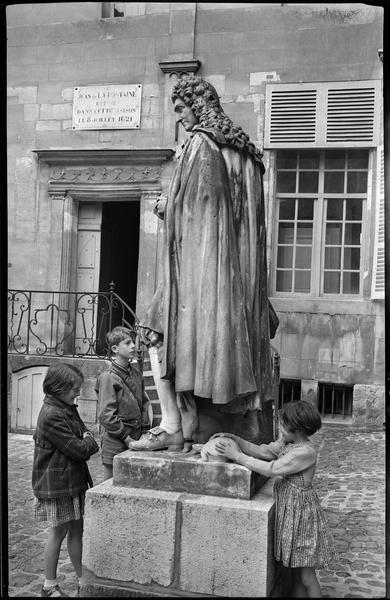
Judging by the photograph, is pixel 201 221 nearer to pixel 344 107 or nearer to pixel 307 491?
pixel 307 491

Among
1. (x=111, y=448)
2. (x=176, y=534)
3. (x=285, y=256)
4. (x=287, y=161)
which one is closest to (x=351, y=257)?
(x=285, y=256)

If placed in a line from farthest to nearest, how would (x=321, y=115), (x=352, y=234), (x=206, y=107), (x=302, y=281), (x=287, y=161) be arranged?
(x=287, y=161), (x=302, y=281), (x=352, y=234), (x=321, y=115), (x=206, y=107)

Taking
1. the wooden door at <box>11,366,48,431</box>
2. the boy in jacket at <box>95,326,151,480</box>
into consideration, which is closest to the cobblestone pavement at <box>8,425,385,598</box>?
the wooden door at <box>11,366,48,431</box>

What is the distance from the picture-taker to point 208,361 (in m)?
2.83

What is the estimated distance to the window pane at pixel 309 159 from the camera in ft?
32.7

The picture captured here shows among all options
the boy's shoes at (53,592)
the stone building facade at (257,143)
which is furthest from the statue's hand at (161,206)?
the stone building facade at (257,143)

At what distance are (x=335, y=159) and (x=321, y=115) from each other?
668 millimetres

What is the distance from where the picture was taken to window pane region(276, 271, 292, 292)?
1001 cm

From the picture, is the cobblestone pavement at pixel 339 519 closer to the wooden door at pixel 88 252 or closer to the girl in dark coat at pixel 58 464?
the girl in dark coat at pixel 58 464

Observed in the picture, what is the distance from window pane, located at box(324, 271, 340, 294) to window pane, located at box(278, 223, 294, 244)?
73 cm

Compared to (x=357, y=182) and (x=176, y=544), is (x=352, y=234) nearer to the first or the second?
(x=357, y=182)

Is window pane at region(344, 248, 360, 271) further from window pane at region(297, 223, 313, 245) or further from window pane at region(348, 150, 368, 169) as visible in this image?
window pane at region(348, 150, 368, 169)

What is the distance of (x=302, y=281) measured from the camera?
995 centimetres

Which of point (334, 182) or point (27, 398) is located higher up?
point (334, 182)
